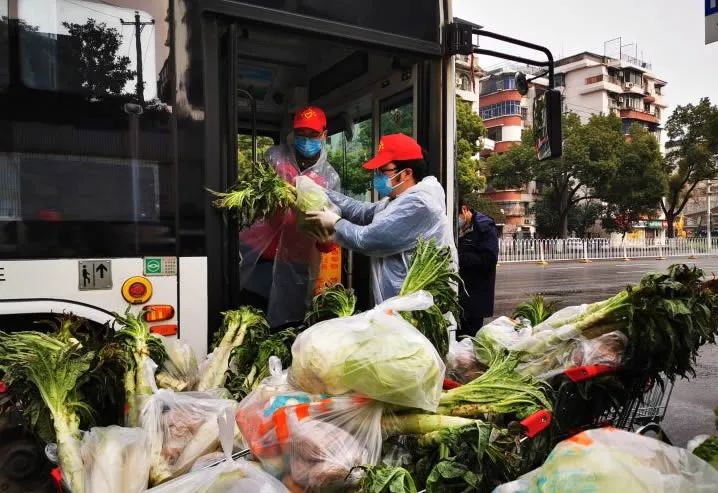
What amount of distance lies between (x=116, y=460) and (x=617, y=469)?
1.61m

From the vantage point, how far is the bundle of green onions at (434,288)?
233cm

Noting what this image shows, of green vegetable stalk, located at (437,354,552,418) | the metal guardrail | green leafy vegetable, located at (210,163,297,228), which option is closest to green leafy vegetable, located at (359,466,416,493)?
green vegetable stalk, located at (437,354,552,418)

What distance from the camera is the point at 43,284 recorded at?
8.00ft

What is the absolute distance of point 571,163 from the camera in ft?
113

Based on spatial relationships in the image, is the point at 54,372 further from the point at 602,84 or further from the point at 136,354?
the point at 602,84

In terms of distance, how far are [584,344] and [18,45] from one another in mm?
2801

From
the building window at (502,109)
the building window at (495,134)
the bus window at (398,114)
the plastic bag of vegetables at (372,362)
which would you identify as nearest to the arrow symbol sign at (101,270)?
the plastic bag of vegetables at (372,362)

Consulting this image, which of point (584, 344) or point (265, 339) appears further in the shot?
point (265, 339)

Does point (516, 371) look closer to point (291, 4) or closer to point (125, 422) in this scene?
point (125, 422)

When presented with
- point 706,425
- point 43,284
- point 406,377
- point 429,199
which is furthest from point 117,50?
point 706,425

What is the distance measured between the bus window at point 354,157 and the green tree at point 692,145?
3759 cm

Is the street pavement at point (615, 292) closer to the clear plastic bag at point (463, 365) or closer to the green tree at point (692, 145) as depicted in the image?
the clear plastic bag at point (463, 365)

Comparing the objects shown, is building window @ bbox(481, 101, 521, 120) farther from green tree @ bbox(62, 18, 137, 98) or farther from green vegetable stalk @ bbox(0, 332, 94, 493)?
green vegetable stalk @ bbox(0, 332, 94, 493)

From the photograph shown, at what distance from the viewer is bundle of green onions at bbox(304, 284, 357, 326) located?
2600 mm
